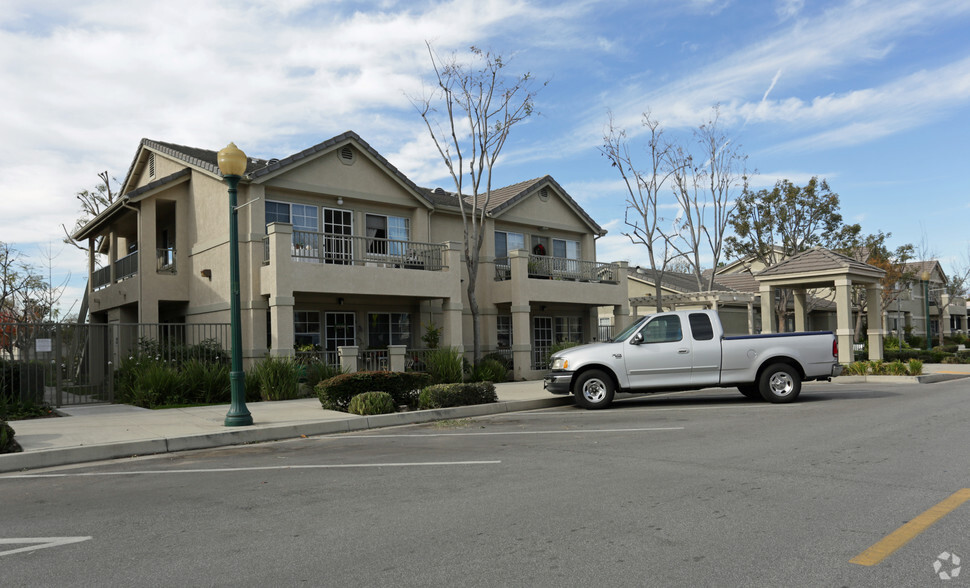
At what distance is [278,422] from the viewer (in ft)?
41.1

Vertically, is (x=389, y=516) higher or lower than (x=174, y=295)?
lower

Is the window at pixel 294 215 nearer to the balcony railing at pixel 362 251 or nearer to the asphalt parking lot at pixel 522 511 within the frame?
the balcony railing at pixel 362 251

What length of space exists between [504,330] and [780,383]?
13014 millimetres

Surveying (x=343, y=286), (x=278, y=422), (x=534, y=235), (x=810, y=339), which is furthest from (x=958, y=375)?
(x=278, y=422)

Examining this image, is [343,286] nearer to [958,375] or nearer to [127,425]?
[127,425]

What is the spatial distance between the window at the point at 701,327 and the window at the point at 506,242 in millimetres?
12288

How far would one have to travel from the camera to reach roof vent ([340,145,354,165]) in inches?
859

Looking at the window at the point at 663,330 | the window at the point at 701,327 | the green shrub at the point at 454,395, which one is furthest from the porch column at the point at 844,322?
the green shrub at the point at 454,395

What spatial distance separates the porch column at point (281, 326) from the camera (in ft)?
59.7

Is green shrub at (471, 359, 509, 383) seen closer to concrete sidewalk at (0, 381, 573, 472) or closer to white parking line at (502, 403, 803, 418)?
concrete sidewalk at (0, 381, 573, 472)

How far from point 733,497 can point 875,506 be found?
1122 mm

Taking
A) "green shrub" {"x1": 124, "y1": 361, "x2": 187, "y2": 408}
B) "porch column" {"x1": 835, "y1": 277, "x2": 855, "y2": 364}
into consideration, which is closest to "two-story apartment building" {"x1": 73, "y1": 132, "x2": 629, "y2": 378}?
"green shrub" {"x1": 124, "y1": 361, "x2": 187, "y2": 408}

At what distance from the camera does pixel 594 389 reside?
14.7 metres

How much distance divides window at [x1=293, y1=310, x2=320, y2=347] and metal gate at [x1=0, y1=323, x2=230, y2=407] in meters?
2.13
